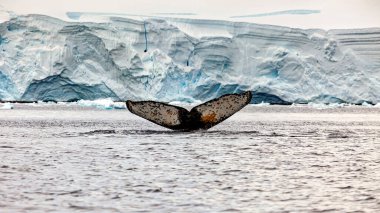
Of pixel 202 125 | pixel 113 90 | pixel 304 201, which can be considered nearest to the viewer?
pixel 304 201

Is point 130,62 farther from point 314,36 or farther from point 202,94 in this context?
point 314,36

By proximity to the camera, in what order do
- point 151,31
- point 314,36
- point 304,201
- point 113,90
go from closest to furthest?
point 304,201 → point 113,90 → point 151,31 → point 314,36

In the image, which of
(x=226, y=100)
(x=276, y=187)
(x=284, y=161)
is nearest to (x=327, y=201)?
(x=276, y=187)

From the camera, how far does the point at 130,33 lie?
6950 cm

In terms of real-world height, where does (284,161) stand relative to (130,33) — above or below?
below

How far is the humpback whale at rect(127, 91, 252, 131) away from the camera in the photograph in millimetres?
17688

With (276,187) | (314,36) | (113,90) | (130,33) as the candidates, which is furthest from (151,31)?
(276,187)

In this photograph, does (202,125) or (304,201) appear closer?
(304,201)

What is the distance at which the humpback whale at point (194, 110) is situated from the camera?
Result: 17.7 m

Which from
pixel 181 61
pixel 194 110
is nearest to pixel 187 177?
pixel 194 110

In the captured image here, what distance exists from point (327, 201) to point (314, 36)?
68.7 meters

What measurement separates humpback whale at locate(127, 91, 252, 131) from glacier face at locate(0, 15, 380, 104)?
45539 millimetres

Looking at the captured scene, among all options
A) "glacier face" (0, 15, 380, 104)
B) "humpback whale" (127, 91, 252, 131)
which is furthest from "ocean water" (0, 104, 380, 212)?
"glacier face" (0, 15, 380, 104)

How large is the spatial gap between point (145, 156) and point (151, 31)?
57.0 metres
